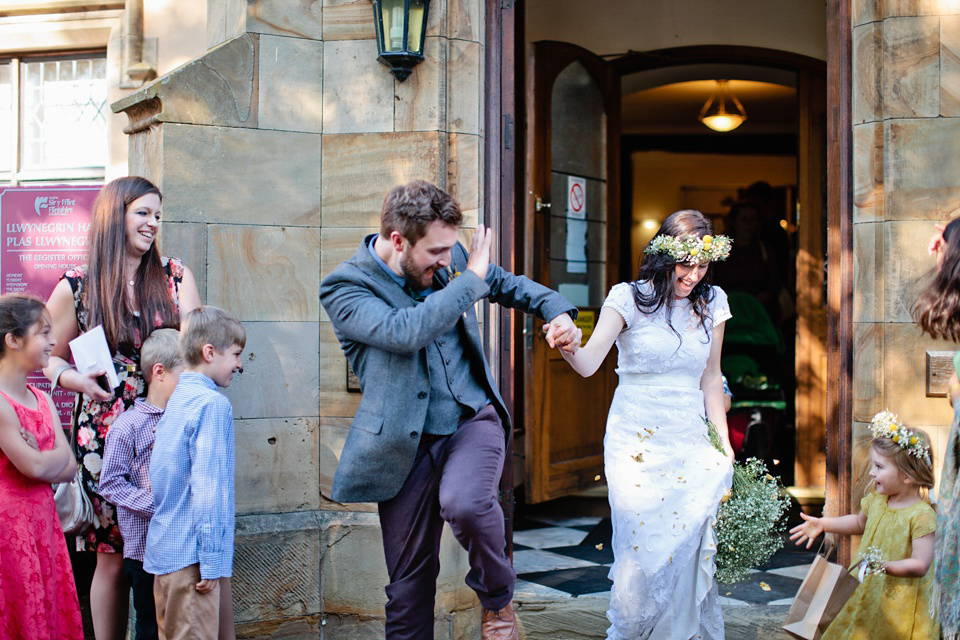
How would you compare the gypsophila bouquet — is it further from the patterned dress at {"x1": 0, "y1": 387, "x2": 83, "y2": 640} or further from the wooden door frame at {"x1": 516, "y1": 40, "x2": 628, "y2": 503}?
the wooden door frame at {"x1": 516, "y1": 40, "x2": 628, "y2": 503}

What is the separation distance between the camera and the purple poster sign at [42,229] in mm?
5555

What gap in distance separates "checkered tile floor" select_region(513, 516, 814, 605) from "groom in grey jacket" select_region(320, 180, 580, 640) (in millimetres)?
1963

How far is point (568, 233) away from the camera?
7.41 meters

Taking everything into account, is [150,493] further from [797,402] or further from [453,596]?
[797,402]

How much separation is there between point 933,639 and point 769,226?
659 cm

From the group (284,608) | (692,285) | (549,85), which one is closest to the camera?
(692,285)

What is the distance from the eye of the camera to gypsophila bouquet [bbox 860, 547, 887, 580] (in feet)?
13.1

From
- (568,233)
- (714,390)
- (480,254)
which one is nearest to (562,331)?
(480,254)

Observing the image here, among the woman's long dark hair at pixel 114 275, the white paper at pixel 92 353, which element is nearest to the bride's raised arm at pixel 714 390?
the woman's long dark hair at pixel 114 275

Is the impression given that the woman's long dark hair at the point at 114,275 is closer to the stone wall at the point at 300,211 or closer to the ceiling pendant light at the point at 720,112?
the stone wall at the point at 300,211

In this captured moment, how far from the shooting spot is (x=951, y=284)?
10.3 ft

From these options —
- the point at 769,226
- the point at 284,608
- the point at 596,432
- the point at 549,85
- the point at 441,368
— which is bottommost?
the point at 284,608

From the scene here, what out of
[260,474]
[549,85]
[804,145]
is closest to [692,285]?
[260,474]

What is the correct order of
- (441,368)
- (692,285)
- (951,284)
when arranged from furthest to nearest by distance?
(692,285)
(441,368)
(951,284)
